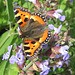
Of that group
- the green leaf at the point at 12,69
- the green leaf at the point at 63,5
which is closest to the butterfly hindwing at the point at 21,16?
the green leaf at the point at 12,69

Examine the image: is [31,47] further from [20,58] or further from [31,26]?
[31,26]

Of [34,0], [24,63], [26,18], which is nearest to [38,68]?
[24,63]

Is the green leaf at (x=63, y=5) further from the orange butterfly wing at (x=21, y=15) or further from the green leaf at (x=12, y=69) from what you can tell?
the green leaf at (x=12, y=69)

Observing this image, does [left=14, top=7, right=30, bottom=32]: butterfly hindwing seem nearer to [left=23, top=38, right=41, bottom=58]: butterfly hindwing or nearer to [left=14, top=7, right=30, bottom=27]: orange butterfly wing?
[left=14, top=7, right=30, bottom=27]: orange butterfly wing

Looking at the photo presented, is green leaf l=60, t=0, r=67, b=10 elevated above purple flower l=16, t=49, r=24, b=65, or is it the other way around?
green leaf l=60, t=0, r=67, b=10

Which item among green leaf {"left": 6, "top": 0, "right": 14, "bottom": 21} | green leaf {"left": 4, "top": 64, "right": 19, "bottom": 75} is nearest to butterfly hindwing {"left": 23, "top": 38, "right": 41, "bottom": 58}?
green leaf {"left": 4, "top": 64, "right": 19, "bottom": 75}

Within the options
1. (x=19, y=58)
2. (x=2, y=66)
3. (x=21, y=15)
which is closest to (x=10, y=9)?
(x=21, y=15)

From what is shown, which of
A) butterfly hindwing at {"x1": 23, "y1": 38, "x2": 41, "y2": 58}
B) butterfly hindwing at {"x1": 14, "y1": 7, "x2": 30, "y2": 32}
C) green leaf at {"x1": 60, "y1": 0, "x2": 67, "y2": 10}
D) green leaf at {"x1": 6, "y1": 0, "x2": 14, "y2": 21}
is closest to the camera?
butterfly hindwing at {"x1": 23, "y1": 38, "x2": 41, "y2": 58}

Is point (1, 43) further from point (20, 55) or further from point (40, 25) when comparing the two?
point (40, 25)

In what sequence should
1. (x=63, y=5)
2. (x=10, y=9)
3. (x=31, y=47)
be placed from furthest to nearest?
(x=63, y=5), (x=10, y=9), (x=31, y=47)
